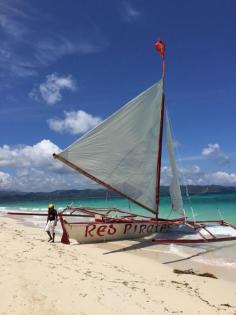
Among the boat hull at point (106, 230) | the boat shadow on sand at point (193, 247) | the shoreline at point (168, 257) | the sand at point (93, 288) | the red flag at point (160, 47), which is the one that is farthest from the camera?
the red flag at point (160, 47)

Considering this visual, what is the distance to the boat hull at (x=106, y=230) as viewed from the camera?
53.5ft

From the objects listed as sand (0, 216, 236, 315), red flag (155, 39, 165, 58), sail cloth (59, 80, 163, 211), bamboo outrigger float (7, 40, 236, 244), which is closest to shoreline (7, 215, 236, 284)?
bamboo outrigger float (7, 40, 236, 244)

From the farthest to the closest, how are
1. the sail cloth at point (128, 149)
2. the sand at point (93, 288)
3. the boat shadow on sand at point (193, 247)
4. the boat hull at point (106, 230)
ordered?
1. the boat hull at point (106, 230)
2. the sail cloth at point (128, 149)
3. the boat shadow on sand at point (193, 247)
4. the sand at point (93, 288)

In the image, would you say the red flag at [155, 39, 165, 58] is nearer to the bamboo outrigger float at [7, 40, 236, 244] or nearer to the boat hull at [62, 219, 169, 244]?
the bamboo outrigger float at [7, 40, 236, 244]

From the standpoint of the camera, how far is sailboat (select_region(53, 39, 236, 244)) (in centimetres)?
1597

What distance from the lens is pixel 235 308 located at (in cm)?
830

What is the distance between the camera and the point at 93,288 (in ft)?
26.2

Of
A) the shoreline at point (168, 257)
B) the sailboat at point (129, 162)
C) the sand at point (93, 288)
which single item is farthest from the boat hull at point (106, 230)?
the sand at point (93, 288)

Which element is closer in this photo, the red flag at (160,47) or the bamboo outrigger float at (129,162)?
the bamboo outrigger float at (129,162)

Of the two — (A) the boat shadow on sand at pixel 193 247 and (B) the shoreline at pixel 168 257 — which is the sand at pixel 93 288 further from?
(A) the boat shadow on sand at pixel 193 247

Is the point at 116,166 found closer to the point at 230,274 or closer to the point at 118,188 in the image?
the point at 118,188

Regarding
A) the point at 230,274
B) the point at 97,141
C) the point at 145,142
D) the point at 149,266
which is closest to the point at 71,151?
the point at 97,141

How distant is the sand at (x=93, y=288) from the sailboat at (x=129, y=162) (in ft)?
14.7

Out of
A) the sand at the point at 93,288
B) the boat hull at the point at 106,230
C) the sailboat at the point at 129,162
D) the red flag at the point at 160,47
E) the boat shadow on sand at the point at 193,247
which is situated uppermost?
the red flag at the point at 160,47
